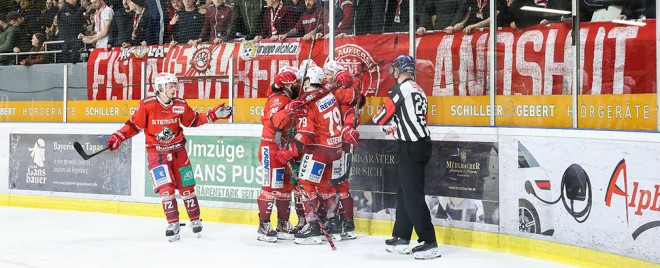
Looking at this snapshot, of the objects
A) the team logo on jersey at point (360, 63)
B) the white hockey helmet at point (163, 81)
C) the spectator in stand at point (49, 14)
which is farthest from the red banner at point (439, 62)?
the white hockey helmet at point (163, 81)

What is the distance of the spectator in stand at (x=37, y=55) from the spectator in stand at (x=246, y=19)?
8.04 feet

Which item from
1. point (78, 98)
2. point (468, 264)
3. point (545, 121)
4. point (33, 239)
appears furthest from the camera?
point (78, 98)

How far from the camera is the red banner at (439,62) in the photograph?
617 centimetres

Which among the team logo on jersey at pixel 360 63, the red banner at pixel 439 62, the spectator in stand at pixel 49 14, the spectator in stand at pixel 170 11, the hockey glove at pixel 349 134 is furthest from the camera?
the spectator in stand at pixel 49 14

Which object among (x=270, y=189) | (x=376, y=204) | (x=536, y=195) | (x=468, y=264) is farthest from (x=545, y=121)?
(x=270, y=189)

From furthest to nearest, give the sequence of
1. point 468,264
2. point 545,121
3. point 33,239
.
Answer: point 33,239, point 545,121, point 468,264

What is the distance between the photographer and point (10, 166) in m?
10.3

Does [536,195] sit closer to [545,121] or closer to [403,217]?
[545,121]

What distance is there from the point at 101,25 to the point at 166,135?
302 cm

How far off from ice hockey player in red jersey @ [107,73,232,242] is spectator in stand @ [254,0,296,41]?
1.29 metres

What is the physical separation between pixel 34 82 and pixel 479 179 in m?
5.45

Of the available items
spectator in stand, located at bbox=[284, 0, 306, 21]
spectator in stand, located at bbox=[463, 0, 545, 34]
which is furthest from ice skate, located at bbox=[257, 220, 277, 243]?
spectator in stand, located at bbox=[463, 0, 545, 34]

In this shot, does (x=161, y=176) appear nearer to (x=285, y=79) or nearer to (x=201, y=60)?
(x=285, y=79)

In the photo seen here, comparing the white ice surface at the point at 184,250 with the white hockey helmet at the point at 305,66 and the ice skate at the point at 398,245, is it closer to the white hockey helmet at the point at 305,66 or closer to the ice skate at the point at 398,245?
the ice skate at the point at 398,245
